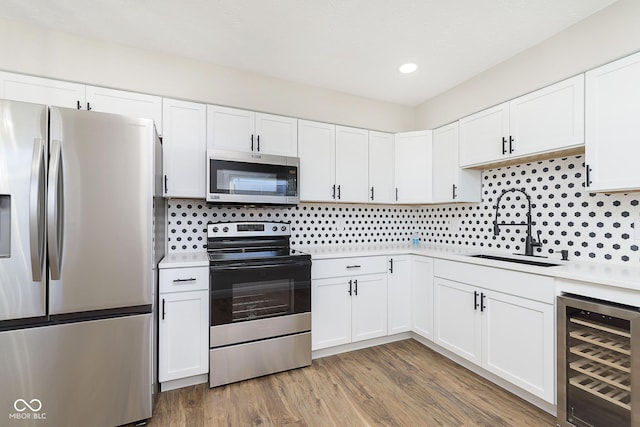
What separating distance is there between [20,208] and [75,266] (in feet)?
1.27

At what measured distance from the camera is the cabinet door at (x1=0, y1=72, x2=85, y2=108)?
1.95m

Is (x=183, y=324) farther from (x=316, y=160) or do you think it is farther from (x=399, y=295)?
(x=399, y=295)

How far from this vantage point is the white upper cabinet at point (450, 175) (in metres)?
2.83

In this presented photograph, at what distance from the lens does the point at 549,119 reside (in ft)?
6.86

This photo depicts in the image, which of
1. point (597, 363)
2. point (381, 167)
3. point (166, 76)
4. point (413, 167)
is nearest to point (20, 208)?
point (166, 76)

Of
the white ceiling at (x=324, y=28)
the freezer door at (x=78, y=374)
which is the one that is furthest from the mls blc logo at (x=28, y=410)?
the white ceiling at (x=324, y=28)

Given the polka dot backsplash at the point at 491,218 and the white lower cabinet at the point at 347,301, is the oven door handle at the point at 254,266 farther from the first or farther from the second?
the polka dot backsplash at the point at 491,218

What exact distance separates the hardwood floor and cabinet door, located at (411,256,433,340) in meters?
0.38

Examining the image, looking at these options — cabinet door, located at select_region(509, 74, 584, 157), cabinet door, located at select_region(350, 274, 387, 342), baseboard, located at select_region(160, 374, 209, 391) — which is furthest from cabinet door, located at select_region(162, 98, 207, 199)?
cabinet door, located at select_region(509, 74, 584, 157)

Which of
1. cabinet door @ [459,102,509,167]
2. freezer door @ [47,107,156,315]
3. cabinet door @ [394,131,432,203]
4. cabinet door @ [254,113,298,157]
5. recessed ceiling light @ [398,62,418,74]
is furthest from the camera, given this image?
cabinet door @ [394,131,432,203]

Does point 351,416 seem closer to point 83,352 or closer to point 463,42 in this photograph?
point 83,352

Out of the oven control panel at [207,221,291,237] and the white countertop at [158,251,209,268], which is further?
the oven control panel at [207,221,291,237]

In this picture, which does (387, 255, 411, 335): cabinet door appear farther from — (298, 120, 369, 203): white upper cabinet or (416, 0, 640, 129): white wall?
(416, 0, 640, 129): white wall

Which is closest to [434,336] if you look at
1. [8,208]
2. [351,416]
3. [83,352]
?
[351,416]
